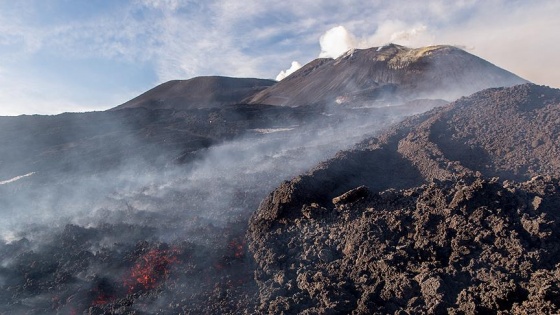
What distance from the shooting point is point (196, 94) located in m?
74.4

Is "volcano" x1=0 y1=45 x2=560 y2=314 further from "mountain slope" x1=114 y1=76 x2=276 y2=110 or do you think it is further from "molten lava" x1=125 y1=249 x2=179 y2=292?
"mountain slope" x1=114 y1=76 x2=276 y2=110

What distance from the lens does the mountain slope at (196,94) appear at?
68950mm

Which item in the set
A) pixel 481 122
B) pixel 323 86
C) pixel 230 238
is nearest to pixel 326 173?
pixel 230 238

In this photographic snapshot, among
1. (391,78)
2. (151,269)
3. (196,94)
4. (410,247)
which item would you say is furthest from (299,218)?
(196,94)

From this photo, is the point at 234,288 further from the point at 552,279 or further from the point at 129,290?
the point at 552,279

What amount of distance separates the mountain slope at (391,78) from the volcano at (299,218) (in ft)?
71.2

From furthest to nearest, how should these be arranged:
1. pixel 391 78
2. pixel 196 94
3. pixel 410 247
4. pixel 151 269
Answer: pixel 196 94 → pixel 391 78 → pixel 151 269 → pixel 410 247

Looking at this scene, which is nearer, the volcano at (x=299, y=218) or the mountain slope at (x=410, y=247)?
the mountain slope at (x=410, y=247)

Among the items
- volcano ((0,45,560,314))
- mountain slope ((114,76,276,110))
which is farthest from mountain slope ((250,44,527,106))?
volcano ((0,45,560,314))

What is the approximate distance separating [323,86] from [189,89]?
96.9 feet

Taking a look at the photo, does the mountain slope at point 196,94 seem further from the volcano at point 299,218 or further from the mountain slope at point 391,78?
the volcano at point 299,218

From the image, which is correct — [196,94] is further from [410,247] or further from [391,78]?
[410,247]

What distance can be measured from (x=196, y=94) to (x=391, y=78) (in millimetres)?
34073

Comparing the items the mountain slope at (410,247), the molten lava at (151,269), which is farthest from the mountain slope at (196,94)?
the mountain slope at (410,247)
